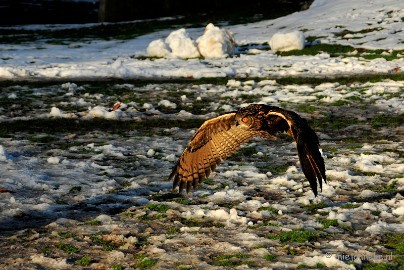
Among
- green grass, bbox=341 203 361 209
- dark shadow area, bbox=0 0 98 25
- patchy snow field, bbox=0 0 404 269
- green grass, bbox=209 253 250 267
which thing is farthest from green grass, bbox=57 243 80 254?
dark shadow area, bbox=0 0 98 25

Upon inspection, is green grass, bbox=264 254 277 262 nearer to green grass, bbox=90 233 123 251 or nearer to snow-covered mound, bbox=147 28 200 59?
green grass, bbox=90 233 123 251

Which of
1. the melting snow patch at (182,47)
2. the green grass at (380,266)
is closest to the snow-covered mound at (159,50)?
the melting snow patch at (182,47)

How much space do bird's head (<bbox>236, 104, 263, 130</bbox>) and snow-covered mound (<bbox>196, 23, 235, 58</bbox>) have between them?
600 inches

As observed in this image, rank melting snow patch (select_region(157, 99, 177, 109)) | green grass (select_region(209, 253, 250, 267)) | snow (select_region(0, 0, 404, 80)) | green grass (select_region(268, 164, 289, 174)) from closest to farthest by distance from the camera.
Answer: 1. green grass (select_region(209, 253, 250, 267))
2. green grass (select_region(268, 164, 289, 174))
3. melting snow patch (select_region(157, 99, 177, 109))
4. snow (select_region(0, 0, 404, 80))

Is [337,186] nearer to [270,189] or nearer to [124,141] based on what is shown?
[270,189]

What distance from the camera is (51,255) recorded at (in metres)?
7.73

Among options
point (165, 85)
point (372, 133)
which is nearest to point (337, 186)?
point (372, 133)

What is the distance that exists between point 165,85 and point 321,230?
10.7 m

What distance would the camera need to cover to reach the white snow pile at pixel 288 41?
23.5m

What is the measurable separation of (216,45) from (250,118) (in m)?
15.6

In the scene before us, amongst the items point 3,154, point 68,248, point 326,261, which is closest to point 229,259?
point 326,261

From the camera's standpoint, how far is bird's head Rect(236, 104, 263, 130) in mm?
7773

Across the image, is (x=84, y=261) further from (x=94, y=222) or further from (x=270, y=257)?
(x=270, y=257)

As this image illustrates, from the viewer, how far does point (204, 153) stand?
8.41 m
